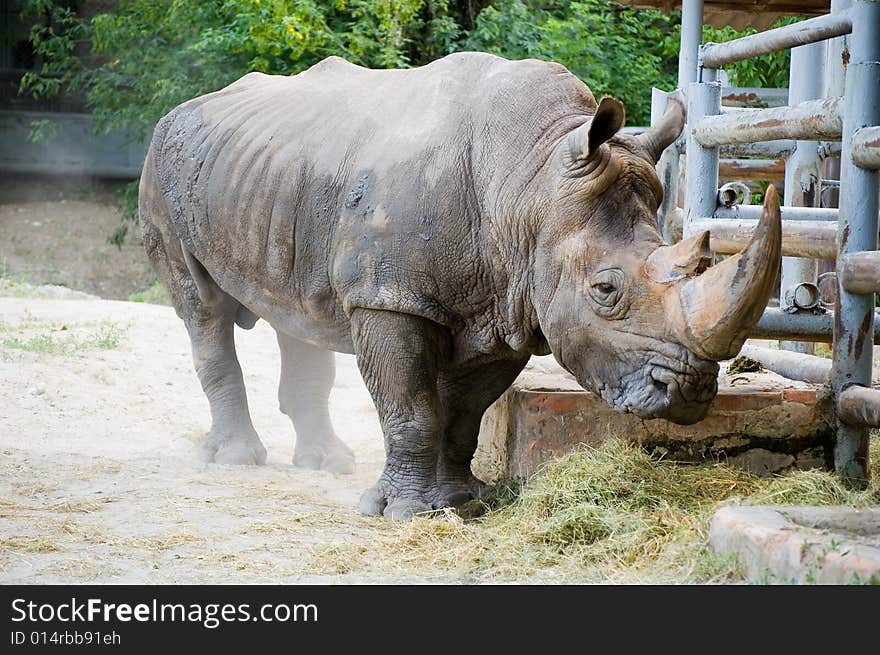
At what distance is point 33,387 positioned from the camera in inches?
310

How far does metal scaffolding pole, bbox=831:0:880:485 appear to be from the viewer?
15.5 ft

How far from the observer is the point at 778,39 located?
18.0ft

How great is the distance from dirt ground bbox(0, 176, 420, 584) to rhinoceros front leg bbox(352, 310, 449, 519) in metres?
0.19

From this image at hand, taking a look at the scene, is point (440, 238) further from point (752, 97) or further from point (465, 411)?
point (752, 97)

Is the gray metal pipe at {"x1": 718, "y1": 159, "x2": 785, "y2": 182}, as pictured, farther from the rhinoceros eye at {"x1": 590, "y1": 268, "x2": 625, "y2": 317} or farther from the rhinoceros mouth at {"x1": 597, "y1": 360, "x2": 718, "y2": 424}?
the rhinoceros mouth at {"x1": 597, "y1": 360, "x2": 718, "y2": 424}

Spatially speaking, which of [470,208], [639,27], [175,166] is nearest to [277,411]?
[175,166]

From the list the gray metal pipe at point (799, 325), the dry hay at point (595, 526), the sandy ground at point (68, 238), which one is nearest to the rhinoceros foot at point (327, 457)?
the dry hay at point (595, 526)

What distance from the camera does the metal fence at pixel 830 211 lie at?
15.5 feet

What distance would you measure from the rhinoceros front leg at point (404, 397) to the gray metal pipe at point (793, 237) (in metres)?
1.21

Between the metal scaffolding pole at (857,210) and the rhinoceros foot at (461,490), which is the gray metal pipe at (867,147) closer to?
the metal scaffolding pole at (857,210)

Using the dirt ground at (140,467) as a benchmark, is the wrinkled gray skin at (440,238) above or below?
above

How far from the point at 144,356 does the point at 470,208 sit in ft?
14.4

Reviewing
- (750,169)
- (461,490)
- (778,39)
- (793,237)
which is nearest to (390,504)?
(461,490)
